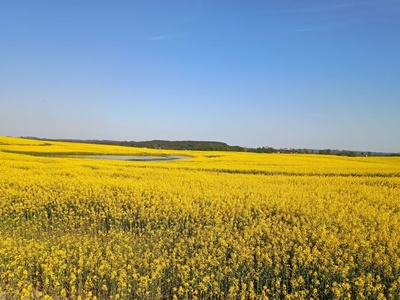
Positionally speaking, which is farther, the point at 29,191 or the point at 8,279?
the point at 29,191

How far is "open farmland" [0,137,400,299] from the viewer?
21.4ft

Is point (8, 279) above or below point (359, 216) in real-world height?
below

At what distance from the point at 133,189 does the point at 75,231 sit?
4187 mm

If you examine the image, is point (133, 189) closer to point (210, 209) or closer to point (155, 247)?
point (210, 209)

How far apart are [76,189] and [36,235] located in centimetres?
506

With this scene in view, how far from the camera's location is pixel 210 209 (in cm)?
1163

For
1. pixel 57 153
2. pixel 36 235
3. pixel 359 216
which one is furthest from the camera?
pixel 57 153

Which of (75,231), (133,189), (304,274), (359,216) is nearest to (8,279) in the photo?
(75,231)

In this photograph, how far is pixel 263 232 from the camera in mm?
9352

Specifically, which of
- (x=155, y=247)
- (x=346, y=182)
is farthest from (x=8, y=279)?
(x=346, y=182)

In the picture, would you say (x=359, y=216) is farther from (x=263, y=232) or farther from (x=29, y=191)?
(x=29, y=191)

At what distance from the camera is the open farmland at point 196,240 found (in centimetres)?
654

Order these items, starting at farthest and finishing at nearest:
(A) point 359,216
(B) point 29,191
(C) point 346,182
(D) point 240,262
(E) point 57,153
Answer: (E) point 57,153 → (C) point 346,182 → (B) point 29,191 → (A) point 359,216 → (D) point 240,262

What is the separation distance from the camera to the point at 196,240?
8.57 metres
